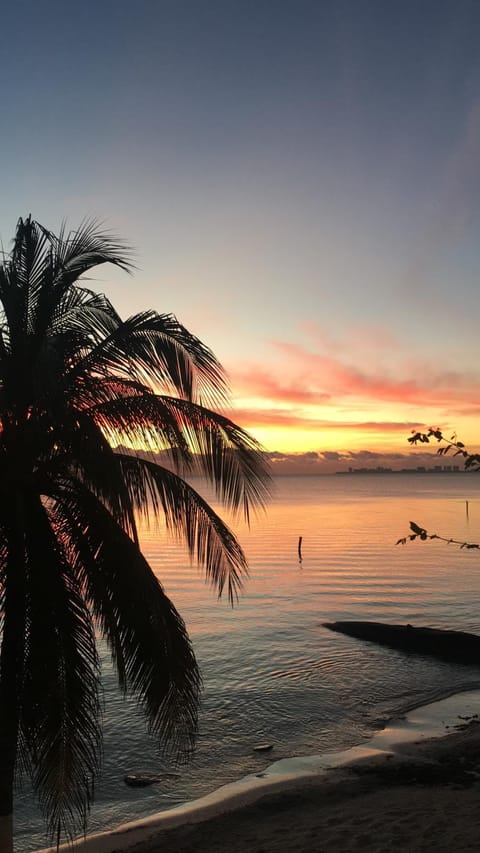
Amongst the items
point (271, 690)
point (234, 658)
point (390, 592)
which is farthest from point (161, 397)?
point (390, 592)

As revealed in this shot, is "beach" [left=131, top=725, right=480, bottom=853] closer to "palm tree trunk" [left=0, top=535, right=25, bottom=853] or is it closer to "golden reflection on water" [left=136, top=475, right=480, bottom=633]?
"palm tree trunk" [left=0, top=535, right=25, bottom=853]

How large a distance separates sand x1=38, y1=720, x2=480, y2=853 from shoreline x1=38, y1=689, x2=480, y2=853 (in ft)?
0.07

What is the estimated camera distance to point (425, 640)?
98.3 feet

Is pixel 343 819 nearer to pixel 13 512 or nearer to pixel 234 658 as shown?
pixel 13 512

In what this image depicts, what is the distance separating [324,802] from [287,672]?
46.6 feet

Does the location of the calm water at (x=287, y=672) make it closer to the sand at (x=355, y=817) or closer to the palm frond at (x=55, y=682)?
the sand at (x=355, y=817)

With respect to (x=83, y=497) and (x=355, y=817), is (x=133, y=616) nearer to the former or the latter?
(x=83, y=497)

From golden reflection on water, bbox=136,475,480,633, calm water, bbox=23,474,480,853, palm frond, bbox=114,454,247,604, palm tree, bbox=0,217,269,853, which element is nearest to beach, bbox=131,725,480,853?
calm water, bbox=23,474,480,853

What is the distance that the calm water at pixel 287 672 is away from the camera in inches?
679

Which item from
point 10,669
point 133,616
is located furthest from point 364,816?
point 10,669

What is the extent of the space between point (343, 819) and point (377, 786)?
2.32 meters

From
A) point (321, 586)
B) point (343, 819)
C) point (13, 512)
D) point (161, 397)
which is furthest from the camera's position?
point (321, 586)

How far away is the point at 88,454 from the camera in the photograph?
7770 mm

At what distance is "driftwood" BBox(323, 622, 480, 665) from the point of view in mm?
28131
